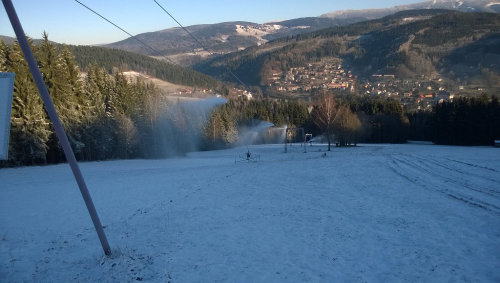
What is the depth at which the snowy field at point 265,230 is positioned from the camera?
24.8ft

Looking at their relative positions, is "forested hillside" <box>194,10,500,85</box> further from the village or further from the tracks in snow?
the tracks in snow

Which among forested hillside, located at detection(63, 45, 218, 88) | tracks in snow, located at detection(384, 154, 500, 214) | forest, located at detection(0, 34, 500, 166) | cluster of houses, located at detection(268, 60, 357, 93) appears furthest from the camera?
cluster of houses, located at detection(268, 60, 357, 93)

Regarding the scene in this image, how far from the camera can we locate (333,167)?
83.5 feet

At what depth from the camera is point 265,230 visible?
1095 cm

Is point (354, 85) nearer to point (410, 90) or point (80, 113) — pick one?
point (410, 90)

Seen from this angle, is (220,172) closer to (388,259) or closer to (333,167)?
(333,167)

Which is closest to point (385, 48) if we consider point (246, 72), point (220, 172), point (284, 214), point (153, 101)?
point (246, 72)

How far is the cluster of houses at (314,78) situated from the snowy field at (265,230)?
114 m

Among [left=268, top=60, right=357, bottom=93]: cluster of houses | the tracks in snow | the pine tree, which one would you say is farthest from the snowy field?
[left=268, top=60, right=357, bottom=93]: cluster of houses

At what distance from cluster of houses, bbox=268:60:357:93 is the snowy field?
114089 mm

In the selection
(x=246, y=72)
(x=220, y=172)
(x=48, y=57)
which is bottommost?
(x=220, y=172)

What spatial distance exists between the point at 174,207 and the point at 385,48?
15853cm

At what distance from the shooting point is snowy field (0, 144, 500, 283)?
756cm

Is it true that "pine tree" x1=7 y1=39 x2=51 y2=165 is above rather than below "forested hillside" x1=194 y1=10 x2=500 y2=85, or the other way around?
below
